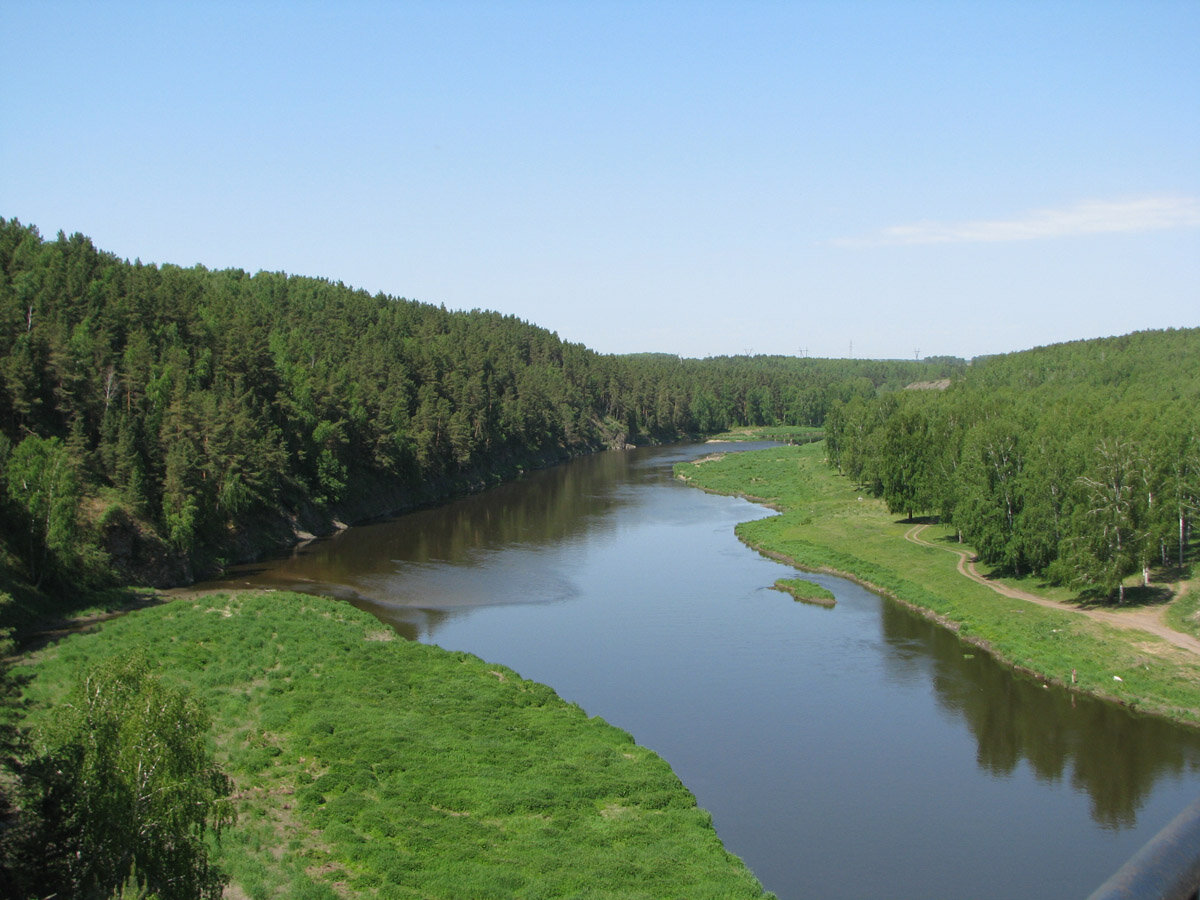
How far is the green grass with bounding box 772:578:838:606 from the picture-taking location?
177 ft

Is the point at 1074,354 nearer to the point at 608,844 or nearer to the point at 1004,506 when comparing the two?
the point at 1004,506

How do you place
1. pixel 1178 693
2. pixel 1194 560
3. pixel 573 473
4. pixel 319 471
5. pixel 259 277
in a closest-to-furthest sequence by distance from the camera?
pixel 1178 693 → pixel 1194 560 → pixel 319 471 → pixel 573 473 → pixel 259 277

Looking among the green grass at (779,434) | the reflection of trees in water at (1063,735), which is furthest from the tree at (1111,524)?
Result: the green grass at (779,434)

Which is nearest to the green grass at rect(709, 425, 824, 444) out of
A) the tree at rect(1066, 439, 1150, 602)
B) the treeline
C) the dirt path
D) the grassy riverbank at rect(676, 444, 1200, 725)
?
→ the grassy riverbank at rect(676, 444, 1200, 725)

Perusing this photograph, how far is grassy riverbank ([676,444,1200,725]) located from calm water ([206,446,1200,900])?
5.04 ft

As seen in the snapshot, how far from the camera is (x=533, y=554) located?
6731 cm

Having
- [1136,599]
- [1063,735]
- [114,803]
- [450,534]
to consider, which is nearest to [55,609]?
[450,534]

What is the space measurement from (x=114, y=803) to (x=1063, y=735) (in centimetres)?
3261

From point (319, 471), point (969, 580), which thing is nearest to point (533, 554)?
point (319, 471)

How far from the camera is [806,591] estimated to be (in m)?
55.1

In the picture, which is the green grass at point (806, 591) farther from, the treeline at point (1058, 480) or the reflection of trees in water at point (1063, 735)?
the treeline at point (1058, 480)

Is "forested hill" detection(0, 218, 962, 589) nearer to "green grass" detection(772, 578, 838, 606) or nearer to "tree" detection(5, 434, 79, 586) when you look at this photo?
"tree" detection(5, 434, 79, 586)

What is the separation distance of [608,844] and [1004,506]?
39819 millimetres

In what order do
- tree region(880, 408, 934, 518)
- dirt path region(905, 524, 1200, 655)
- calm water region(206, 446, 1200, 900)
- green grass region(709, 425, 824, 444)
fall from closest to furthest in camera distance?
calm water region(206, 446, 1200, 900) < dirt path region(905, 524, 1200, 655) < tree region(880, 408, 934, 518) < green grass region(709, 425, 824, 444)
